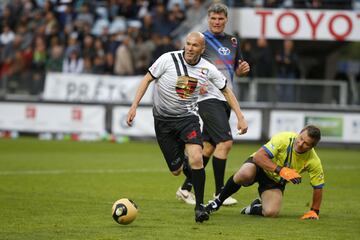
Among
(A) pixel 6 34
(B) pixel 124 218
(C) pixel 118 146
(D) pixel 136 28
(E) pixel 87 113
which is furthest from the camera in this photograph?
(A) pixel 6 34

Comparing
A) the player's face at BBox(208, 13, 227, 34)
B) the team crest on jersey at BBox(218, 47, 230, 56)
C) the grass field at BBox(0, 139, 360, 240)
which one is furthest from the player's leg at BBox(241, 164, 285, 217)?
the player's face at BBox(208, 13, 227, 34)

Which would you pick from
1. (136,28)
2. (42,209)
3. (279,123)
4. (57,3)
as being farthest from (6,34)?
(42,209)

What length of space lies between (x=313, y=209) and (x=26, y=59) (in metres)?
18.2

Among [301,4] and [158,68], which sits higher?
[158,68]

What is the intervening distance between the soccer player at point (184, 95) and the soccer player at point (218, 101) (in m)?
1.00

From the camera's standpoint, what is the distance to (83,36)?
26609 mm

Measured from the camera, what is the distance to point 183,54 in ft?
32.0

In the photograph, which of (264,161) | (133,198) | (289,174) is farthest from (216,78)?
(133,198)

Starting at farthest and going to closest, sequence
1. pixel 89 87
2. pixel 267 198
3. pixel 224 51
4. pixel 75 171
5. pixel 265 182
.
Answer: pixel 89 87
pixel 75 171
pixel 224 51
pixel 265 182
pixel 267 198

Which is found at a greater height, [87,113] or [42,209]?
[42,209]

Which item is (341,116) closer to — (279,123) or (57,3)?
(279,123)

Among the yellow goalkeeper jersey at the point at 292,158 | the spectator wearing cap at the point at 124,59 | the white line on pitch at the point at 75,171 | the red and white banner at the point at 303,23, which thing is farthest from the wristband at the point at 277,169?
the spectator wearing cap at the point at 124,59

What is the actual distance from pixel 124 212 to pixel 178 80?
1.82 metres

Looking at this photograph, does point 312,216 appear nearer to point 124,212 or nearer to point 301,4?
point 124,212
